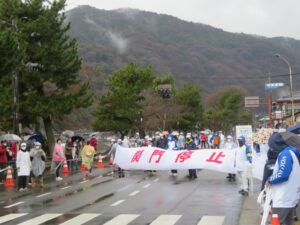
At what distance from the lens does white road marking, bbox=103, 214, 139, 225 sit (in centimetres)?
1184

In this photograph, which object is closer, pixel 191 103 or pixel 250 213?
pixel 250 213

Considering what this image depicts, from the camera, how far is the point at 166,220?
1212 centimetres

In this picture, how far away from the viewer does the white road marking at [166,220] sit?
11.7 metres

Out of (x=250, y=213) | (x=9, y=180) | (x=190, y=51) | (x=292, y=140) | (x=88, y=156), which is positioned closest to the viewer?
(x=292, y=140)

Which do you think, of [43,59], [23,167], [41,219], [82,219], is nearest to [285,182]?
[82,219]

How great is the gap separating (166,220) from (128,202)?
3548 mm

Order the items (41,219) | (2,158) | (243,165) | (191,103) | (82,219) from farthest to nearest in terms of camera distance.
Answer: (191,103) → (2,158) → (243,165) → (41,219) → (82,219)

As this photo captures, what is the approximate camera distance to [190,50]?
140000 mm

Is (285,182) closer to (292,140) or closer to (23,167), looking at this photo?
(292,140)

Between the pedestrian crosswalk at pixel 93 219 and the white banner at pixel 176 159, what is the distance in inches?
340

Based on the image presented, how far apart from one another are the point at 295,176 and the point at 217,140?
40617mm

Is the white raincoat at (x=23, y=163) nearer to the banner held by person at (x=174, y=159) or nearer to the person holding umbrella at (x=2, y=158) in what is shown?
the person holding umbrella at (x=2, y=158)

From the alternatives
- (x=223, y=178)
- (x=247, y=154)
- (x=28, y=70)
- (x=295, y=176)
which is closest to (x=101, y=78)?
(x=28, y=70)

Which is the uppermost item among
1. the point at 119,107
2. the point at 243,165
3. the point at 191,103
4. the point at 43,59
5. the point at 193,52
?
Result: the point at 193,52
